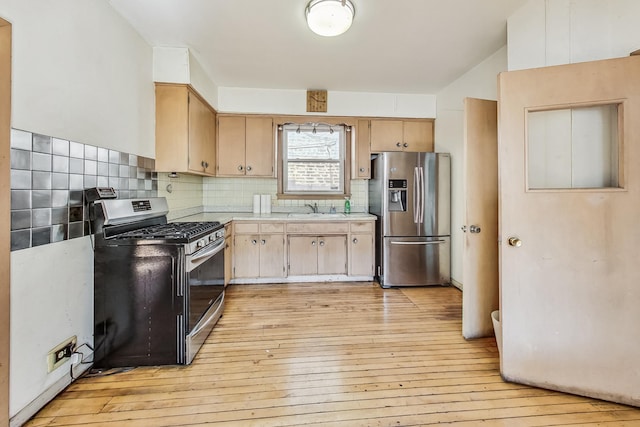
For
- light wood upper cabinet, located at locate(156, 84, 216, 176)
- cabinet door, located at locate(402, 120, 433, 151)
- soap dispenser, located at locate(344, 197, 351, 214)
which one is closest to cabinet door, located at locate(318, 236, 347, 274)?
soap dispenser, located at locate(344, 197, 351, 214)

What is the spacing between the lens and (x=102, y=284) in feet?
6.14

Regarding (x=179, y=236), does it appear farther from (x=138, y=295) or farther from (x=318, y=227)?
(x=318, y=227)

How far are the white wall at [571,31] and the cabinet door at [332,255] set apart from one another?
2447 millimetres

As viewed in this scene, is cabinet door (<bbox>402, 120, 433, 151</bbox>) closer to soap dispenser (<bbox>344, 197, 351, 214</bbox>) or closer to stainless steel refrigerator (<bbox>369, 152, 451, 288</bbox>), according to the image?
stainless steel refrigerator (<bbox>369, 152, 451, 288</bbox>)

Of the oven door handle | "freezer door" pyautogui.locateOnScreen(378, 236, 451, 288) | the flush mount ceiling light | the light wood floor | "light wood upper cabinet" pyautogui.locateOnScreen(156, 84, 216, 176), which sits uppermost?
the flush mount ceiling light

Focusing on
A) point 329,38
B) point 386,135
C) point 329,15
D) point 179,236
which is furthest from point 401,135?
point 179,236

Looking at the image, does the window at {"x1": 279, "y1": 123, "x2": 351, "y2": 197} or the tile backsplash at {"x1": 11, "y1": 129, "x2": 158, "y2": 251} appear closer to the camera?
the tile backsplash at {"x1": 11, "y1": 129, "x2": 158, "y2": 251}

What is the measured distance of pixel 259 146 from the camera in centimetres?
387

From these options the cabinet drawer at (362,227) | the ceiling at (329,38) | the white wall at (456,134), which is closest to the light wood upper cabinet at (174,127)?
the ceiling at (329,38)

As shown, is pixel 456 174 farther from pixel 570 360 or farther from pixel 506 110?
pixel 570 360

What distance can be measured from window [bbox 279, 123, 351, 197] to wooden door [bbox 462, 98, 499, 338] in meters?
2.03

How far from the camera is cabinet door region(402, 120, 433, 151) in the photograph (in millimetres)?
4012

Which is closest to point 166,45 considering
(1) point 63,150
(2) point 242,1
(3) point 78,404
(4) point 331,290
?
(2) point 242,1

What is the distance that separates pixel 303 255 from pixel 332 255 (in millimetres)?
373
